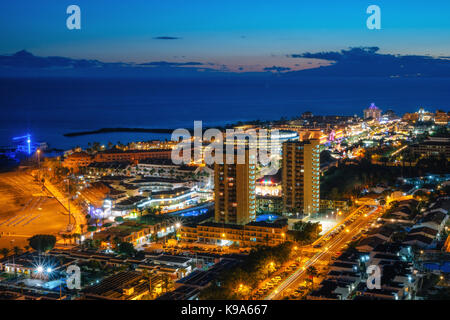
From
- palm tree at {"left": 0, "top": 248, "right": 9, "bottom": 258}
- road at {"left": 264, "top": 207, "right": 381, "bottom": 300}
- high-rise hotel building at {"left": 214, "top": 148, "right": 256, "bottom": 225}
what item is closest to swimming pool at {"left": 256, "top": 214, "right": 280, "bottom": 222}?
high-rise hotel building at {"left": 214, "top": 148, "right": 256, "bottom": 225}

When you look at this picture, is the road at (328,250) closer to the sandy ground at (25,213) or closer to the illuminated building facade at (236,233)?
the illuminated building facade at (236,233)

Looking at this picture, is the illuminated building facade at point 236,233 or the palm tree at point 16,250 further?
the illuminated building facade at point 236,233

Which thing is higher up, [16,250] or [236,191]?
[236,191]

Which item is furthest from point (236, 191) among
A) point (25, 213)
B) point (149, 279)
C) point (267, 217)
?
point (25, 213)

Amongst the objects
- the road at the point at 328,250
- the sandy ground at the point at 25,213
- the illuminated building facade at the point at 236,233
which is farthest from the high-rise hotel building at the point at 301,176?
the sandy ground at the point at 25,213

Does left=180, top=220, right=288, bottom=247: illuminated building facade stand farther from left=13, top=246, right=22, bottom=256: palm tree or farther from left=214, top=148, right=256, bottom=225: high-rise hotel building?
left=13, top=246, right=22, bottom=256: palm tree

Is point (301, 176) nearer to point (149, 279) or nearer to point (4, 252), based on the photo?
point (149, 279)
